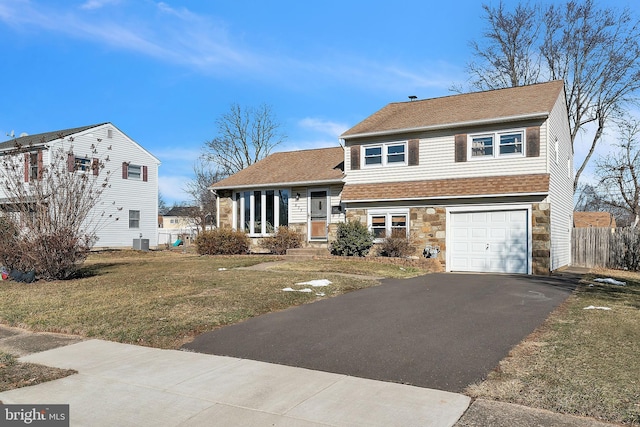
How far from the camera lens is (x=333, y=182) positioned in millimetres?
20625

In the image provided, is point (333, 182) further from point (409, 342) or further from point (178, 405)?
point (178, 405)

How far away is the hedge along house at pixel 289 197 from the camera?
21.2 m

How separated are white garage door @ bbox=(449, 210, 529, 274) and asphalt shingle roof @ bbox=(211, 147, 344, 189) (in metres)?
5.18

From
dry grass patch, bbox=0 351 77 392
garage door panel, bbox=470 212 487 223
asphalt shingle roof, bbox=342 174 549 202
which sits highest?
asphalt shingle roof, bbox=342 174 549 202

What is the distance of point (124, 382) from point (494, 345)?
4709mm

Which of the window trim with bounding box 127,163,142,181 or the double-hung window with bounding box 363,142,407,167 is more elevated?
the window trim with bounding box 127,163,142,181

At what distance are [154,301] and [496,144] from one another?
12.4 meters

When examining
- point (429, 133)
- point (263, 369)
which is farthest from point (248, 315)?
point (429, 133)

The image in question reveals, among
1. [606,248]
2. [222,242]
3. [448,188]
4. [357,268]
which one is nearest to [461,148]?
[448,188]

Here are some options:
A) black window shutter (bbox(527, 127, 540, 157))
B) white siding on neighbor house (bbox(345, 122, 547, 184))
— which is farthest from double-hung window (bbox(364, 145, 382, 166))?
black window shutter (bbox(527, 127, 540, 157))

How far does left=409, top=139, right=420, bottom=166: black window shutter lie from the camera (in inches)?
741

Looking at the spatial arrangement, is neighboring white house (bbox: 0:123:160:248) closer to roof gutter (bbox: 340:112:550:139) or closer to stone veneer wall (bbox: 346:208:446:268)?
roof gutter (bbox: 340:112:550:139)

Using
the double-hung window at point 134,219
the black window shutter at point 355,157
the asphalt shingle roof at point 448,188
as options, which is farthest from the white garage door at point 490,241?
the double-hung window at point 134,219

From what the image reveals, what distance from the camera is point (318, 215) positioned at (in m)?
21.6
